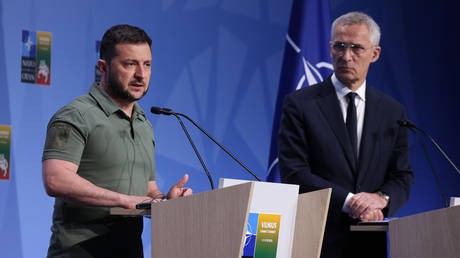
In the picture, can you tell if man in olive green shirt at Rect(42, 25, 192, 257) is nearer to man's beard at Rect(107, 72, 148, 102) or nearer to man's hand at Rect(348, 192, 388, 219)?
man's beard at Rect(107, 72, 148, 102)

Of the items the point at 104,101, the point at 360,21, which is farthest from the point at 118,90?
the point at 360,21

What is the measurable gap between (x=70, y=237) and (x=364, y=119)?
150cm

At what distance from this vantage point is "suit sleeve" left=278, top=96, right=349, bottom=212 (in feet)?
9.48

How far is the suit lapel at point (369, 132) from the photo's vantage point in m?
3.00

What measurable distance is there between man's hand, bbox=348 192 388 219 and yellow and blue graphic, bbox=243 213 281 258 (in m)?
0.85

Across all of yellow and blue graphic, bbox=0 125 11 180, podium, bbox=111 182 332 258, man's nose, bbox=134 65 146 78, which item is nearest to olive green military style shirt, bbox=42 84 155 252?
man's nose, bbox=134 65 146 78

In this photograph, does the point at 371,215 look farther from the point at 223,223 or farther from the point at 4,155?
the point at 4,155

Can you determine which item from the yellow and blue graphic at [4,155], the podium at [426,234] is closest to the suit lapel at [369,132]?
the podium at [426,234]

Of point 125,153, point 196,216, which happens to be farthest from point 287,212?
point 125,153

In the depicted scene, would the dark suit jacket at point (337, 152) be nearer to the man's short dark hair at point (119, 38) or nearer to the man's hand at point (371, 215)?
the man's hand at point (371, 215)

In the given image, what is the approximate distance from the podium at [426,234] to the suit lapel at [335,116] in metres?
0.57

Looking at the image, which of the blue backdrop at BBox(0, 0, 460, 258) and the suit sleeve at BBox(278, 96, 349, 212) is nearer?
the suit sleeve at BBox(278, 96, 349, 212)

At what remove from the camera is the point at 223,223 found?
190 cm

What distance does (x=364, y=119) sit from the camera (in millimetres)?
3082
